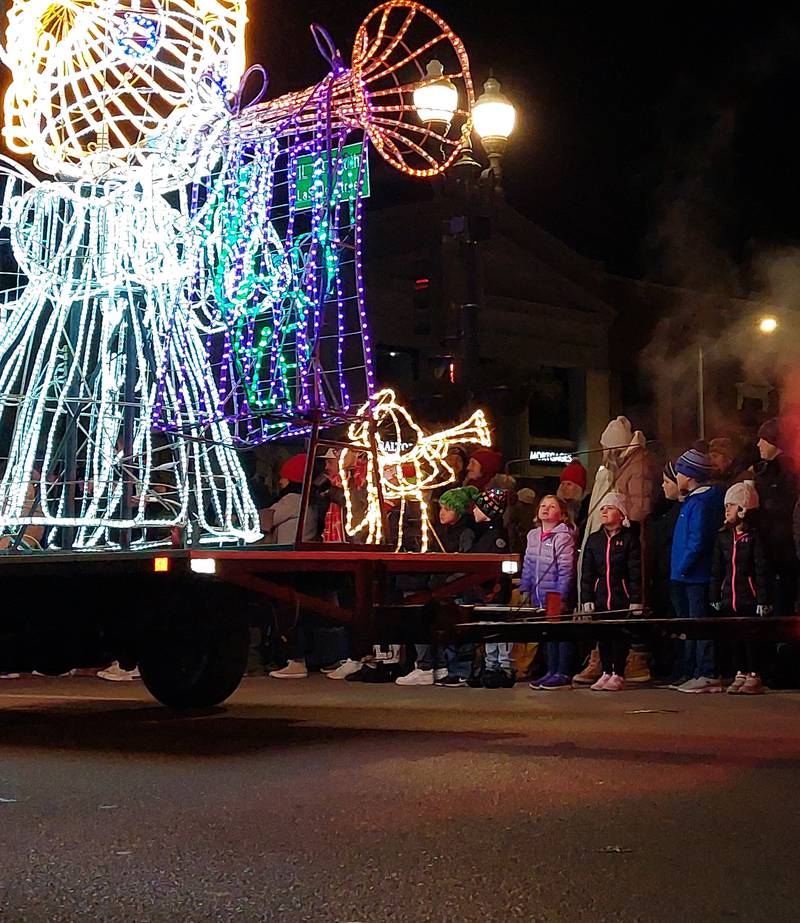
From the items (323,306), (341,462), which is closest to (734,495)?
(341,462)

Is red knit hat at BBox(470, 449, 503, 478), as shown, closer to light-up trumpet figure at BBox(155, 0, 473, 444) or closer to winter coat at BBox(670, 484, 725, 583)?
winter coat at BBox(670, 484, 725, 583)

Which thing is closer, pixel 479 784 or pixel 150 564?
pixel 479 784

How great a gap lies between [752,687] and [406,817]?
6.19m

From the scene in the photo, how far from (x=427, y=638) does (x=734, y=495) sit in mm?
4048

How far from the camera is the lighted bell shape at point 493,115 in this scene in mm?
13281

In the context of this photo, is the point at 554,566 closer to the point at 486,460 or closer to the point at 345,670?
the point at 486,460

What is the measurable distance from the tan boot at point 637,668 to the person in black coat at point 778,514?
1662 millimetres

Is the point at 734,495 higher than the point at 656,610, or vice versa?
the point at 734,495

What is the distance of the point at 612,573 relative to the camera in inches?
476

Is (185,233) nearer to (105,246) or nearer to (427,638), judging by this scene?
(105,246)

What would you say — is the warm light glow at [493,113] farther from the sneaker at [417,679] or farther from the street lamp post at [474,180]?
the sneaker at [417,679]

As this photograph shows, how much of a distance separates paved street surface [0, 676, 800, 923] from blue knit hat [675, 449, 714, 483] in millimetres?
2665

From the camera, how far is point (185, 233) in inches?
348

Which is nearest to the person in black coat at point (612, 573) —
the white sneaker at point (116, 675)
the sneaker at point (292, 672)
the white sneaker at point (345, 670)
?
the white sneaker at point (345, 670)
